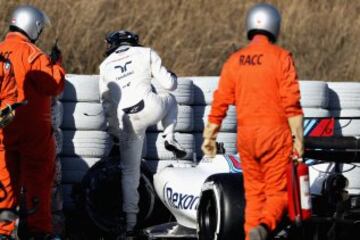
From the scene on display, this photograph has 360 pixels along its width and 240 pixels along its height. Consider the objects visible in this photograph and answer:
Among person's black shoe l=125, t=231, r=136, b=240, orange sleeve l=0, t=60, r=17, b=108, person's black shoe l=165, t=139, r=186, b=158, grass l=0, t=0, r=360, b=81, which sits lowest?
person's black shoe l=125, t=231, r=136, b=240

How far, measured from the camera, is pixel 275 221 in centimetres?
902

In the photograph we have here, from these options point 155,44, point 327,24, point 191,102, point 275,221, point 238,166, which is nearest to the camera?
point 275,221

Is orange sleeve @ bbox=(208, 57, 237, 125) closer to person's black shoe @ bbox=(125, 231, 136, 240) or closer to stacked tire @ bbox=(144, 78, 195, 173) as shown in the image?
person's black shoe @ bbox=(125, 231, 136, 240)

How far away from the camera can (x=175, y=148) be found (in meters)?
11.9

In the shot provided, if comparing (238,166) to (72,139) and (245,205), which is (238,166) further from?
(72,139)

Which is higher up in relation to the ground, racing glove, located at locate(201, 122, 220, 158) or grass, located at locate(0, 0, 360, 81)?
grass, located at locate(0, 0, 360, 81)

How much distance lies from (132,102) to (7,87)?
2.04 meters

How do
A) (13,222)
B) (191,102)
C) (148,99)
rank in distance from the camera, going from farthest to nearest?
(191,102)
(148,99)
(13,222)

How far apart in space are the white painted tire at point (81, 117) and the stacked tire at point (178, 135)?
25.4 inches

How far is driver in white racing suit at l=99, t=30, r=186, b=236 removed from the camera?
1158cm

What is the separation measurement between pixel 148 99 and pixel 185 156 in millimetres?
755

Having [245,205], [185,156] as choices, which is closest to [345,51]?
[185,156]

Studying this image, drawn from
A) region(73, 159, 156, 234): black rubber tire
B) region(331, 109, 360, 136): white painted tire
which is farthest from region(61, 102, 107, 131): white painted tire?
region(331, 109, 360, 136): white painted tire

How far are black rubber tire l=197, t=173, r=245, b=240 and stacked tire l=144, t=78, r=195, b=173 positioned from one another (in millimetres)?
2383
